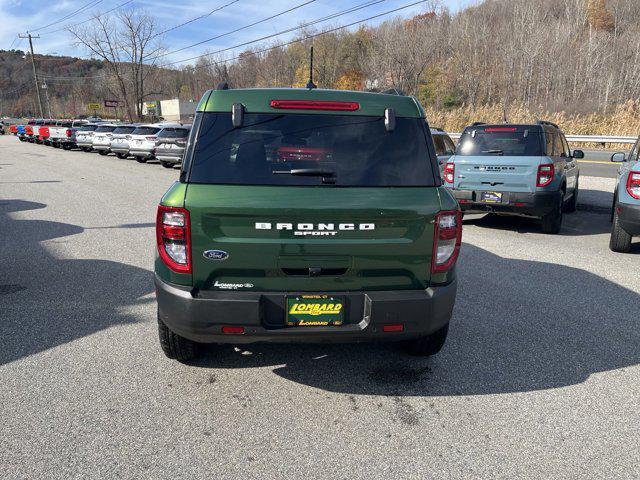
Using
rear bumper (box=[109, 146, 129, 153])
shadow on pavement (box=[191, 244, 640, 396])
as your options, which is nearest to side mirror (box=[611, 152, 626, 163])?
shadow on pavement (box=[191, 244, 640, 396])

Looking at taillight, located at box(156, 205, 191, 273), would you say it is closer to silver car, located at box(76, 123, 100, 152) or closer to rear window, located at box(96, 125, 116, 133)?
rear window, located at box(96, 125, 116, 133)

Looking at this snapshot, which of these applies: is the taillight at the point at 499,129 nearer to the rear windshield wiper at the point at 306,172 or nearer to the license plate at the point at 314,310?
the rear windshield wiper at the point at 306,172

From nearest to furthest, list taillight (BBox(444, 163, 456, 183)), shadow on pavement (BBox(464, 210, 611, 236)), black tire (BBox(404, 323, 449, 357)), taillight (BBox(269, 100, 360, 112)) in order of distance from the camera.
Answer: taillight (BBox(269, 100, 360, 112)) → black tire (BBox(404, 323, 449, 357)) → taillight (BBox(444, 163, 456, 183)) → shadow on pavement (BBox(464, 210, 611, 236))

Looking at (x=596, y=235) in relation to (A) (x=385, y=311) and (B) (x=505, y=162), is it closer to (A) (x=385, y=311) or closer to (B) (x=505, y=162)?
(B) (x=505, y=162)

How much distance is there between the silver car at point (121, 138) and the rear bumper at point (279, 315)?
22831 mm

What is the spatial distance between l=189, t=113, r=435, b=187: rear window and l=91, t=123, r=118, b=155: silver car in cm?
2585

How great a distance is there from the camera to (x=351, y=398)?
3.25 meters

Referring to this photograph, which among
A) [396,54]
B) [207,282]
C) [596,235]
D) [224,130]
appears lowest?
[596,235]

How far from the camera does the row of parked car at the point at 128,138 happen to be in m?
19.8

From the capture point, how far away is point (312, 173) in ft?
9.81

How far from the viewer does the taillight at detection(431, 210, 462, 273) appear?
120 inches

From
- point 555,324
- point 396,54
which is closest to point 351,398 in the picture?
point 555,324

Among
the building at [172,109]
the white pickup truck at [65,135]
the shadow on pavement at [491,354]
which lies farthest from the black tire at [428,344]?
the building at [172,109]

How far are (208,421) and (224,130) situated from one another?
183cm
